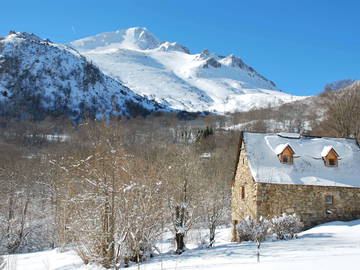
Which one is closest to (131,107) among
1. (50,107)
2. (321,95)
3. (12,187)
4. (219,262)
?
(50,107)

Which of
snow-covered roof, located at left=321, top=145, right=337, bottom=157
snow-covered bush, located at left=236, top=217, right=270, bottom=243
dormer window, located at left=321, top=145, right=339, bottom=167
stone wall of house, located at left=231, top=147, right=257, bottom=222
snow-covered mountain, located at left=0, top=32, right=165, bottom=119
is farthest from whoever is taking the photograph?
snow-covered mountain, located at left=0, top=32, right=165, bottom=119

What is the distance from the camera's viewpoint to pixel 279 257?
31.4ft

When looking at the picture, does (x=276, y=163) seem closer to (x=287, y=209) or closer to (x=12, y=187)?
(x=287, y=209)

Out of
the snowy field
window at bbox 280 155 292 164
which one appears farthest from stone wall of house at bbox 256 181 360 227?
window at bbox 280 155 292 164

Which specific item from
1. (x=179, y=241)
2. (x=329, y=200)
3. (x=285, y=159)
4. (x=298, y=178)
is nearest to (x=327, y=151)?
(x=285, y=159)

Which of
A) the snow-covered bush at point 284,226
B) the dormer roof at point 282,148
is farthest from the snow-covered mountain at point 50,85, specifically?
the snow-covered bush at point 284,226

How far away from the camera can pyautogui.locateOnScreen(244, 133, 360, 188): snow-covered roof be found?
18.6 meters

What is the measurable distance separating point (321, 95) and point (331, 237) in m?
32.1

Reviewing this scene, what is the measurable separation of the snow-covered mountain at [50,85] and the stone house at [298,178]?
89022 millimetres

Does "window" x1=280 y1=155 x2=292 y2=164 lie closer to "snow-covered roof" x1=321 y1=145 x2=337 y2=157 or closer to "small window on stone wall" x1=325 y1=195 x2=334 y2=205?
"snow-covered roof" x1=321 y1=145 x2=337 y2=157

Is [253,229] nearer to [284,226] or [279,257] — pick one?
[284,226]

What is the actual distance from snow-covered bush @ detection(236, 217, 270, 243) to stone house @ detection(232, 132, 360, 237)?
2.18 metres

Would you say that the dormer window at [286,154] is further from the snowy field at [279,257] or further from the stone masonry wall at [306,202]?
the snowy field at [279,257]

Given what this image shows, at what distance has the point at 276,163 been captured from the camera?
763 inches
